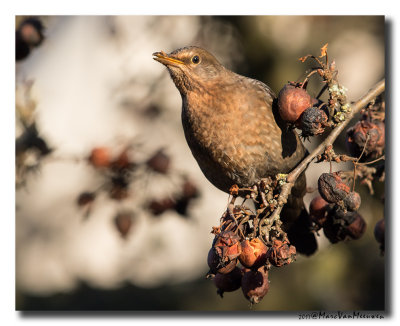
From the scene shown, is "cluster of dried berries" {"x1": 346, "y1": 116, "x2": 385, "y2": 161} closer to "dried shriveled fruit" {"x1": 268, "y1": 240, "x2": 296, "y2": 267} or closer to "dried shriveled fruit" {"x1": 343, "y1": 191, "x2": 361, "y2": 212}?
"dried shriveled fruit" {"x1": 343, "y1": 191, "x2": 361, "y2": 212}

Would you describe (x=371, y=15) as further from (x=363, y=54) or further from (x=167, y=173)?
(x=167, y=173)

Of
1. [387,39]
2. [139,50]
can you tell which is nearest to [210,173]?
[387,39]

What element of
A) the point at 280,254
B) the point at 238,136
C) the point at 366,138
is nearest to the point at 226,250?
the point at 280,254

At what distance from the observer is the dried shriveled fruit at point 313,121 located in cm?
162

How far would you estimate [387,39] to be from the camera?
8.53ft

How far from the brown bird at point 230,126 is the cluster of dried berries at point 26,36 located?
79 cm

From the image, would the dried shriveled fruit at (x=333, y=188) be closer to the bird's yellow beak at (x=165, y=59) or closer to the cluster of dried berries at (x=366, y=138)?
the cluster of dried berries at (x=366, y=138)

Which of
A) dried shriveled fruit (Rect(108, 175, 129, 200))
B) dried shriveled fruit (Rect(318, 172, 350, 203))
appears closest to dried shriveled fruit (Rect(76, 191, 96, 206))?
dried shriveled fruit (Rect(108, 175, 129, 200))

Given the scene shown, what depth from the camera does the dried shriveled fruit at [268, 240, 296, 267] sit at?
1.51 m

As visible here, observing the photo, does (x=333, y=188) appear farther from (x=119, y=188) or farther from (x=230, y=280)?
(x=119, y=188)

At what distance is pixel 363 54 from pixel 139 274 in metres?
2.18

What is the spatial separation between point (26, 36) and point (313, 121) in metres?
1.60

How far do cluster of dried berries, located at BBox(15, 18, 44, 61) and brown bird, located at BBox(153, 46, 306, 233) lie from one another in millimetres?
785

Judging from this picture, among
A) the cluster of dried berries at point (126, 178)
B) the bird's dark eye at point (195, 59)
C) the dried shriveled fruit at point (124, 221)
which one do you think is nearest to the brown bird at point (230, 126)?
the bird's dark eye at point (195, 59)
